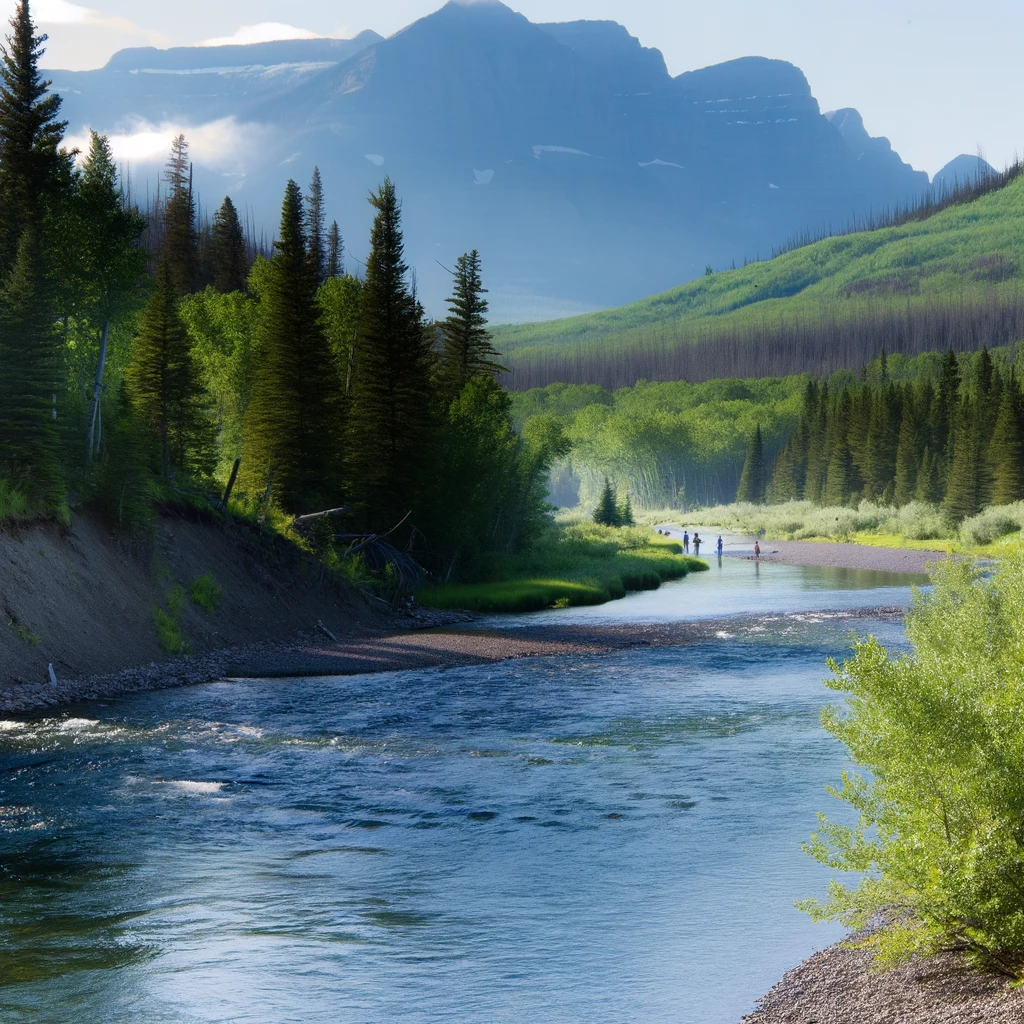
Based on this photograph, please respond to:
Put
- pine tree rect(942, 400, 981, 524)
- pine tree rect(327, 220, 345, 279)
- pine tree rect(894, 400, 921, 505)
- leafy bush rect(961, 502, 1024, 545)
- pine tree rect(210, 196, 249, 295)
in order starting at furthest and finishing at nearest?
pine tree rect(894, 400, 921, 505), pine tree rect(327, 220, 345, 279), pine tree rect(210, 196, 249, 295), pine tree rect(942, 400, 981, 524), leafy bush rect(961, 502, 1024, 545)

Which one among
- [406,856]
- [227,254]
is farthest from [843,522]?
[406,856]

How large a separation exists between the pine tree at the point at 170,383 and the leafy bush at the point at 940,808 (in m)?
44.4

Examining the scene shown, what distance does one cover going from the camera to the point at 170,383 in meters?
53.1

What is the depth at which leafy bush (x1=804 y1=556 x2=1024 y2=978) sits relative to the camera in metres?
9.64

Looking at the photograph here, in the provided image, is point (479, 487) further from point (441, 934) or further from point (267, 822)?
point (441, 934)

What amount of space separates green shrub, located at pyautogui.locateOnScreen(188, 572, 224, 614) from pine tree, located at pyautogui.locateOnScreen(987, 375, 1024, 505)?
84898 mm

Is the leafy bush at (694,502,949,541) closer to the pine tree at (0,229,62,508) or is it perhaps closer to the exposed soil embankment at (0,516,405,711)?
the exposed soil embankment at (0,516,405,711)

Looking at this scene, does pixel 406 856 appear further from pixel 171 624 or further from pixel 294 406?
pixel 294 406

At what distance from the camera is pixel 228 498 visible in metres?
45.7

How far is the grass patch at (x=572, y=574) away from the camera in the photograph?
5684 centimetres

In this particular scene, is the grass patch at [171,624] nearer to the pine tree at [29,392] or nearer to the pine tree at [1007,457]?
the pine tree at [29,392]

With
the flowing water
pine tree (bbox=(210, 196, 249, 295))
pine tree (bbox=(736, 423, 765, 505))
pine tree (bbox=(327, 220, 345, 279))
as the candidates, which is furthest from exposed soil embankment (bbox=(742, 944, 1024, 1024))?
pine tree (bbox=(736, 423, 765, 505))

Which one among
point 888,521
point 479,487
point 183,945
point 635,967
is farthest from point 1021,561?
point 888,521

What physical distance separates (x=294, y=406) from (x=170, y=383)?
5819 mm
